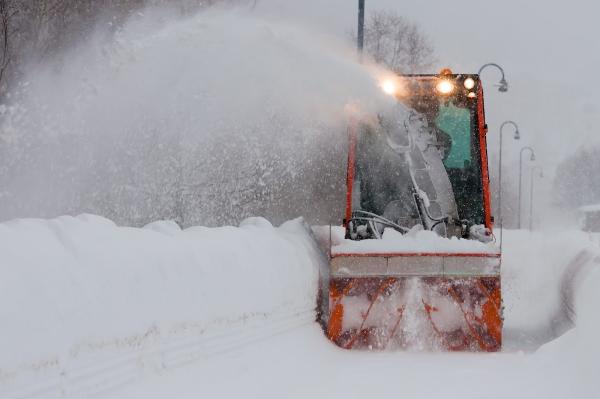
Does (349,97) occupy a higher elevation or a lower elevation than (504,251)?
higher

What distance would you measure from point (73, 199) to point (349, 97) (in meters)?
8.83

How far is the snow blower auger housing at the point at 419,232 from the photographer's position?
29.0 ft

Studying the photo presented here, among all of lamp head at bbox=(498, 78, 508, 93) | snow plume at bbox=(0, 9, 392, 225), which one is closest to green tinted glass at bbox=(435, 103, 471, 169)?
snow plume at bbox=(0, 9, 392, 225)

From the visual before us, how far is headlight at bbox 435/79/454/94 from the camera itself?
33.3 feet

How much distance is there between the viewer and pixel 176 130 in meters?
19.4

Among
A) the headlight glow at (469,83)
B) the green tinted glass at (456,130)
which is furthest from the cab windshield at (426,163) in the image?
the headlight glow at (469,83)

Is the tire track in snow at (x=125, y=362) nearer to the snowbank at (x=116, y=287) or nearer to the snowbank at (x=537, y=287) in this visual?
the snowbank at (x=116, y=287)

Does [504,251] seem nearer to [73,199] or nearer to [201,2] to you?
[73,199]

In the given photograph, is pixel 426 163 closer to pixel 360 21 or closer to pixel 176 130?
pixel 176 130

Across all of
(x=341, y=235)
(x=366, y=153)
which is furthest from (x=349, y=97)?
(x=341, y=235)

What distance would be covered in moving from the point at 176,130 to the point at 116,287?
47.5ft

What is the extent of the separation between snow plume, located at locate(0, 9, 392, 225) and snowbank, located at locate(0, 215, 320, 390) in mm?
5410

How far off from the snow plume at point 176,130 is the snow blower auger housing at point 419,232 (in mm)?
2468

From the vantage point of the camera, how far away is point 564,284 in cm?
1217
